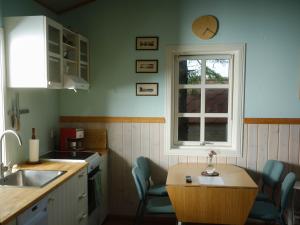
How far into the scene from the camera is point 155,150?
140 inches

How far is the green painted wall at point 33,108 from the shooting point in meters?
2.67

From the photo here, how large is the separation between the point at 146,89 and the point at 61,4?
139cm

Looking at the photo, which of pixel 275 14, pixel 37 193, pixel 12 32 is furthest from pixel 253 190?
pixel 12 32

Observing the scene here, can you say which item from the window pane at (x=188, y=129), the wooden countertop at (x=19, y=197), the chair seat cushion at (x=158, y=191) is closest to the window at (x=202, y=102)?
the window pane at (x=188, y=129)

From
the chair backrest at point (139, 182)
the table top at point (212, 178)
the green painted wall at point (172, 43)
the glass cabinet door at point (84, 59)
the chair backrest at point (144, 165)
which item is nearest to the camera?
the table top at point (212, 178)

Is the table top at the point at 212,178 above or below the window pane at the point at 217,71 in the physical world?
below

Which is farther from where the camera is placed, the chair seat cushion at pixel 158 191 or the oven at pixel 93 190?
the chair seat cushion at pixel 158 191

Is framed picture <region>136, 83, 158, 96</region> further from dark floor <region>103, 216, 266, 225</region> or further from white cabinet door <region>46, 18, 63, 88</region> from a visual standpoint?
dark floor <region>103, 216, 266, 225</region>

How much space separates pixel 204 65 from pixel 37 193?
2.41 metres

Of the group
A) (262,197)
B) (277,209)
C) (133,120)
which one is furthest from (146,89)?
(277,209)

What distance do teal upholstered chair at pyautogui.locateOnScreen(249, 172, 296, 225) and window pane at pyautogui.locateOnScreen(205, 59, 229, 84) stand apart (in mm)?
1353

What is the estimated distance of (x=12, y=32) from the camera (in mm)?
2584

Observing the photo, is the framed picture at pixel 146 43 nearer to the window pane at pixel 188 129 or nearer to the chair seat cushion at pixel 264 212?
the window pane at pixel 188 129

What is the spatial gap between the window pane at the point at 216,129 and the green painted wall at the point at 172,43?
14.5 inches
